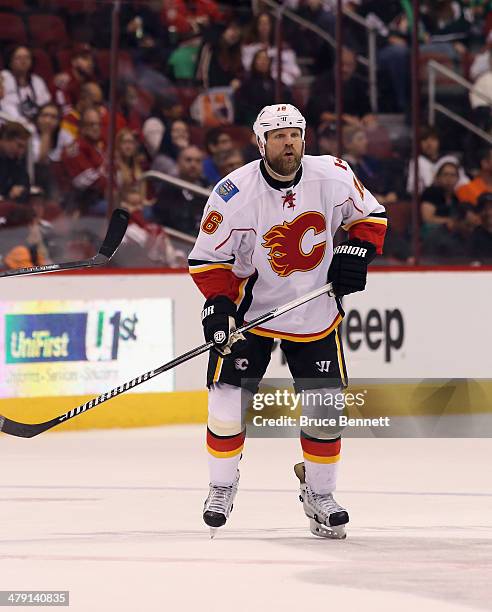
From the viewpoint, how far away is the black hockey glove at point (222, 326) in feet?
15.8

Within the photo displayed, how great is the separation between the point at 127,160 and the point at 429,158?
6.03ft

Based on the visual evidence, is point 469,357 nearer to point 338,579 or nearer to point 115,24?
point 115,24

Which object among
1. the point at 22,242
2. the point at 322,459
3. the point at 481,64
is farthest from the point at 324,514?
the point at 481,64

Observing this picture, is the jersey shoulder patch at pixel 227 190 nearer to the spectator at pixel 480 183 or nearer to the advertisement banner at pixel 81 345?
the advertisement banner at pixel 81 345

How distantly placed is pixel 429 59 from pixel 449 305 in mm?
1882

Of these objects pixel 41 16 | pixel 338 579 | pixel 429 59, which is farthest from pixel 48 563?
pixel 429 59

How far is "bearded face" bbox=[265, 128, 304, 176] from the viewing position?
4.77 meters

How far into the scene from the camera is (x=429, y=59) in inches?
384

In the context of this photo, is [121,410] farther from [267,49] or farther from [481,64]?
[481,64]

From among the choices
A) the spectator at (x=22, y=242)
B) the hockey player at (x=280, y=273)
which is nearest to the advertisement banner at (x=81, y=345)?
the spectator at (x=22, y=242)

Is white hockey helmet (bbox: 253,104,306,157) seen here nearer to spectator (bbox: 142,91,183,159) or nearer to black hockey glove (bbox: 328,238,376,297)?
black hockey glove (bbox: 328,238,376,297)

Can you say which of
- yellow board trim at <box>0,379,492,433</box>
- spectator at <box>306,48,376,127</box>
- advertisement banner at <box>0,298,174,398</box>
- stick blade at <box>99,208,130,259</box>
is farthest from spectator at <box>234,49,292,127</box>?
stick blade at <box>99,208,130,259</box>

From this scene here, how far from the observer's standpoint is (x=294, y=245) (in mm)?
4879

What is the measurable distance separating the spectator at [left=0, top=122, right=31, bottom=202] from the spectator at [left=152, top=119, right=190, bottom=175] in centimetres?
79
